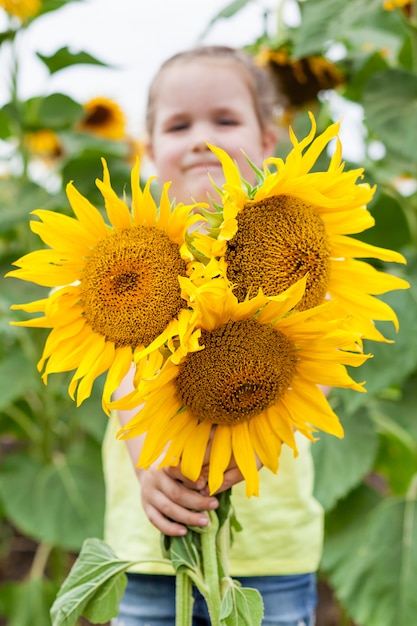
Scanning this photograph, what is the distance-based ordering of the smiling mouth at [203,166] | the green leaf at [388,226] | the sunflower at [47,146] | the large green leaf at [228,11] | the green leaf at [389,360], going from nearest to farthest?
the smiling mouth at [203,166] → the green leaf at [389,360] → the large green leaf at [228,11] → the green leaf at [388,226] → the sunflower at [47,146]

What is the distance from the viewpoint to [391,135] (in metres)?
1.30

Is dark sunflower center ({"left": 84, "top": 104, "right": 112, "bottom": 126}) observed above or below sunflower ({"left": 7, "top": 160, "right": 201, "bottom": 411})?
below

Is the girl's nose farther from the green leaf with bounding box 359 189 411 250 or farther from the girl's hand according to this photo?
the green leaf with bounding box 359 189 411 250

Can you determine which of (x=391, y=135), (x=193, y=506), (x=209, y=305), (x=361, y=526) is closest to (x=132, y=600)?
(x=193, y=506)

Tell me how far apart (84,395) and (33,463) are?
1.31 metres

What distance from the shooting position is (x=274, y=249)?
1.77 feet

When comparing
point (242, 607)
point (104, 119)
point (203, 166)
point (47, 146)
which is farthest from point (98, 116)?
point (242, 607)

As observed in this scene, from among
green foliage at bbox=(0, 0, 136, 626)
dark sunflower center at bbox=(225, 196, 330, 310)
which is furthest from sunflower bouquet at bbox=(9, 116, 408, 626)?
green foliage at bbox=(0, 0, 136, 626)

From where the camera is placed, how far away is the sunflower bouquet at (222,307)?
53cm

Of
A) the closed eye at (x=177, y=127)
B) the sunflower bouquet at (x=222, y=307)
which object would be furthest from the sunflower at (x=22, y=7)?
the sunflower bouquet at (x=222, y=307)

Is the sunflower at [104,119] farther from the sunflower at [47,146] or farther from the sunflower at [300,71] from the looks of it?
the sunflower at [300,71]

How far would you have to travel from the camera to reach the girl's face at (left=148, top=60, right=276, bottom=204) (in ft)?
2.76

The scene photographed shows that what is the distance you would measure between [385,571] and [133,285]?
40.6 inches

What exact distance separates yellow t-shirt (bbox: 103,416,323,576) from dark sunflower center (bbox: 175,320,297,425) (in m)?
0.41
